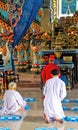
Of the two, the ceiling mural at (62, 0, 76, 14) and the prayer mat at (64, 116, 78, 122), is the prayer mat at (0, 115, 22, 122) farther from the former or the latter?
the ceiling mural at (62, 0, 76, 14)

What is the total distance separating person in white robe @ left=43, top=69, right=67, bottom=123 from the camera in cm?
623

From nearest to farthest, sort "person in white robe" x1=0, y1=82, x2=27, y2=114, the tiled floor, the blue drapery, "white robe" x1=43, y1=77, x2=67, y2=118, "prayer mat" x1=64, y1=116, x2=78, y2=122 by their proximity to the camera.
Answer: the tiled floor, "white robe" x1=43, y1=77, x2=67, y2=118, "prayer mat" x1=64, y1=116, x2=78, y2=122, "person in white robe" x1=0, y1=82, x2=27, y2=114, the blue drapery

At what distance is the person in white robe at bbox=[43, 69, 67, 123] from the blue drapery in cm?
294

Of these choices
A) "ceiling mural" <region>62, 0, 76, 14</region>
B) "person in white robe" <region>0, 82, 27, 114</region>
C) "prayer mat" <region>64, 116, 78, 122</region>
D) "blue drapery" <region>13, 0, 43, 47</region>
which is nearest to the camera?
"prayer mat" <region>64, 116, 78, 122</region>

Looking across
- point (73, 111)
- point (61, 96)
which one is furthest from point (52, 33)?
point (61, 96)

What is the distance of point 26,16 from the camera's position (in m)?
9.02

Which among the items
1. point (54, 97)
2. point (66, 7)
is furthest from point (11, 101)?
point (66, 7)

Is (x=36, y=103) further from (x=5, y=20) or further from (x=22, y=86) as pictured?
(x=5, y=20)

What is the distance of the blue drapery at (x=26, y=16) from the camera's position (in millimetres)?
8828

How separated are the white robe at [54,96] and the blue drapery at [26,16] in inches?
118

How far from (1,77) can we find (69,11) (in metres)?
6.24

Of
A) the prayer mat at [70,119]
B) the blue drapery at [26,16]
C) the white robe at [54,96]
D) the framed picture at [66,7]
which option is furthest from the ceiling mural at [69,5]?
the white robe at [54,96]

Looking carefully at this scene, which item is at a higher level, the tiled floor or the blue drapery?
the blue drapery

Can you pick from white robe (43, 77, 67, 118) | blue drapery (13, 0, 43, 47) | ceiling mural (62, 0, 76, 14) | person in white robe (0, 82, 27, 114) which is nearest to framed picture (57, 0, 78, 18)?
ceiling mural (62, 0, 76, 14)
